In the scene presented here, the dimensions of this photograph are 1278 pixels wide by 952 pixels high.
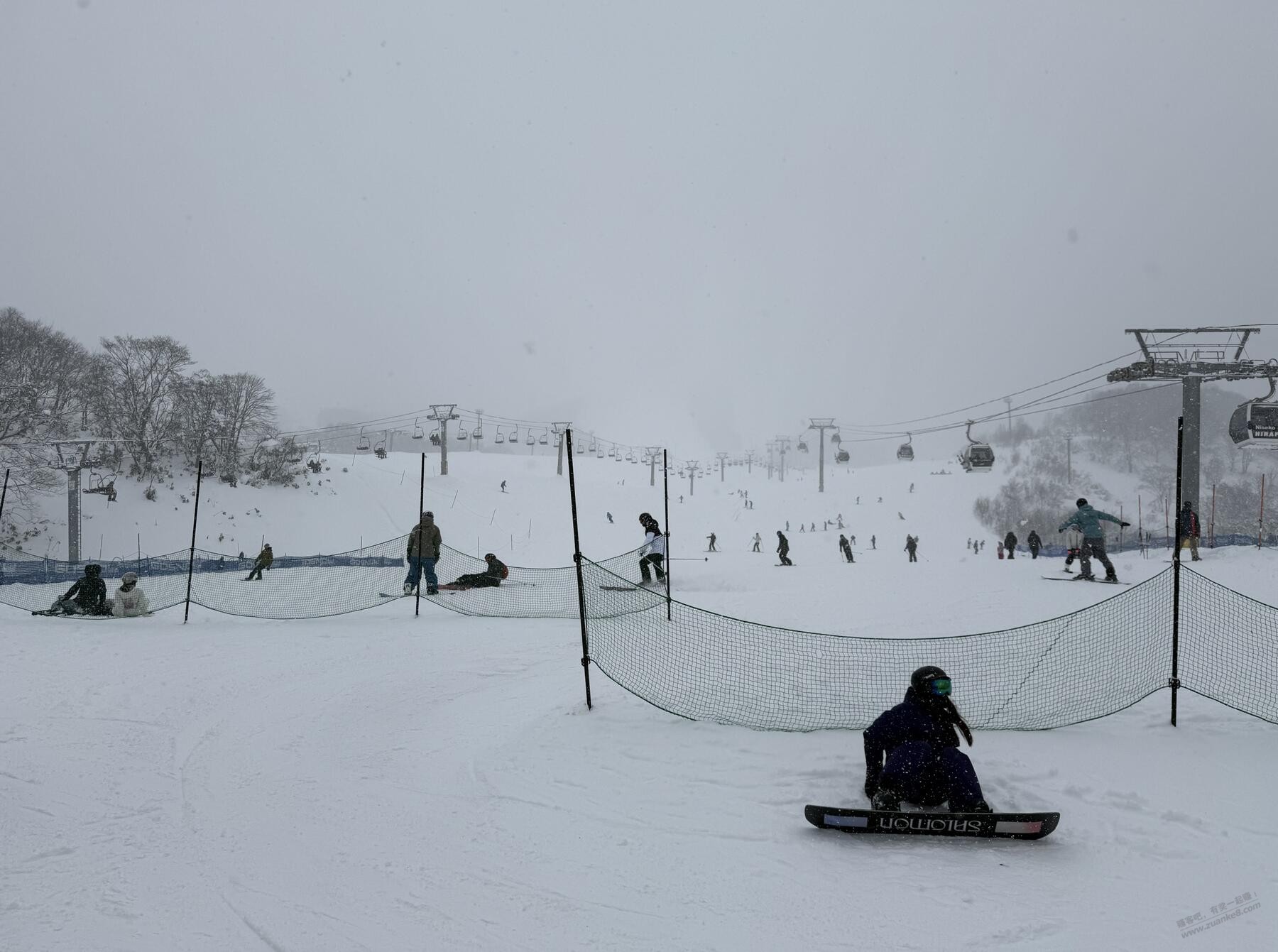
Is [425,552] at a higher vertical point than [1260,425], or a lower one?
lower

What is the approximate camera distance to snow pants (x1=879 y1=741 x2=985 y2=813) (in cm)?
457

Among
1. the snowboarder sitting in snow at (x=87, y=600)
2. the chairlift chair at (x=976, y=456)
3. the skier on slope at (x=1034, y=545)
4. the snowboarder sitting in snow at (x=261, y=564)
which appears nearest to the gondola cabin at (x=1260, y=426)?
the skier on slope at (x=1034, y=545)

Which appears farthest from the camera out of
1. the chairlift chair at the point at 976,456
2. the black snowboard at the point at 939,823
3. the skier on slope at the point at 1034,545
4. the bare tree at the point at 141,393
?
the bare tree at the point at 141,393

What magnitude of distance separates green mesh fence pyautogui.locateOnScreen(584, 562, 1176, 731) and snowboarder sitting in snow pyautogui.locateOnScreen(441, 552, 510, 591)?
5.99 metres

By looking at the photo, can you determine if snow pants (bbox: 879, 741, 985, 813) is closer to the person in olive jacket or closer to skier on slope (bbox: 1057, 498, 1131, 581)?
the person in olive jacket

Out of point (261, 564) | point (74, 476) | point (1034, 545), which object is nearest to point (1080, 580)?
point (1034, 545)

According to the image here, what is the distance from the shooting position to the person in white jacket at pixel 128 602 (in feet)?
41.4

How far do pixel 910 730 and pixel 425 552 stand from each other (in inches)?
450

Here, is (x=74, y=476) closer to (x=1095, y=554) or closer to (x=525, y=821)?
(x=525, y=821)

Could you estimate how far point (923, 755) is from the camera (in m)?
4.62

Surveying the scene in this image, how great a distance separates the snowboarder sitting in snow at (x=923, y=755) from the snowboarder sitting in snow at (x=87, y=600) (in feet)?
46.6

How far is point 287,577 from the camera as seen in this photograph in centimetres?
1912

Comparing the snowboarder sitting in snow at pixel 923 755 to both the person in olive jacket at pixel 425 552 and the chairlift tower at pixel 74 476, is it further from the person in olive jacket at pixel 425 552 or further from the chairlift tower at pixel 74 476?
the chairlift tower at pixel 74 476

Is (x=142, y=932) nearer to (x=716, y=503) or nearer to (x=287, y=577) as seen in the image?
(x=287, y=577)
